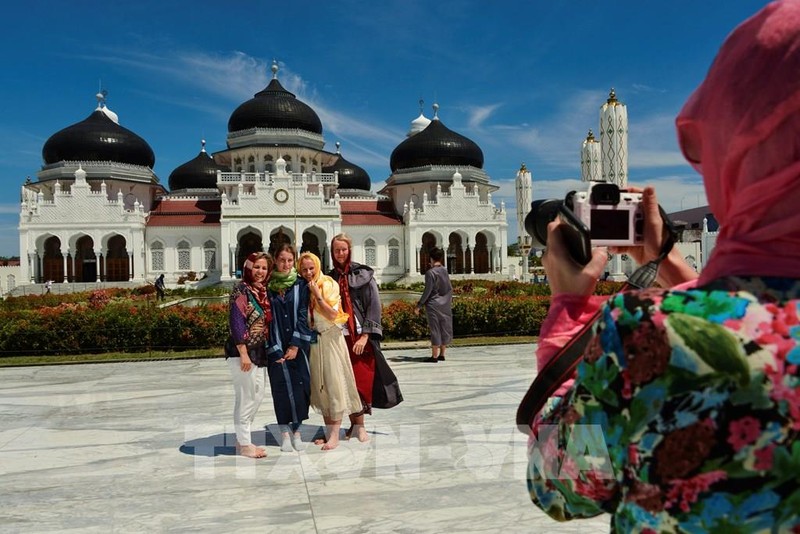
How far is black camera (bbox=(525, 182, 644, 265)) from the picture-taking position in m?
1.33

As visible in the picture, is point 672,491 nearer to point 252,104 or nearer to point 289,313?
point 289,313

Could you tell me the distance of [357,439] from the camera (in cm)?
509

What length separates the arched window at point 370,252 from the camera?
133ft

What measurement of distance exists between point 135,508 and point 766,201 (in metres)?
3.68

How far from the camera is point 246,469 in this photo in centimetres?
432

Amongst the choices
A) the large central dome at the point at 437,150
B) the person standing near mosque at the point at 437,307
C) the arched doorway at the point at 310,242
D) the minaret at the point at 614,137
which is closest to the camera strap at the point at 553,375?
the person standing near mosque at the point at 437,307

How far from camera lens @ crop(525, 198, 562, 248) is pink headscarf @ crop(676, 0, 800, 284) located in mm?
343

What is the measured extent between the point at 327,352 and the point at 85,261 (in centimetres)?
3818

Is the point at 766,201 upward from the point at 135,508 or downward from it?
upward

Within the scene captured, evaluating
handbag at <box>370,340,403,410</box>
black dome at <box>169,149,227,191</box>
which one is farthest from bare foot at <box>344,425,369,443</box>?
black dome at <box>169,149,227,191</box>

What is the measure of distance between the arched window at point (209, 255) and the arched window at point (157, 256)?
8.40ft

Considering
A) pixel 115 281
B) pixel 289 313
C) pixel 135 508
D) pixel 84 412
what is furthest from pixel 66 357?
pixel 115 281

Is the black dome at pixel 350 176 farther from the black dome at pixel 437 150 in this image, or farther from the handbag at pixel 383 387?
the handbag at pixel 383 387

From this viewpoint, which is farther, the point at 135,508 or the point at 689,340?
the point at 135,508
